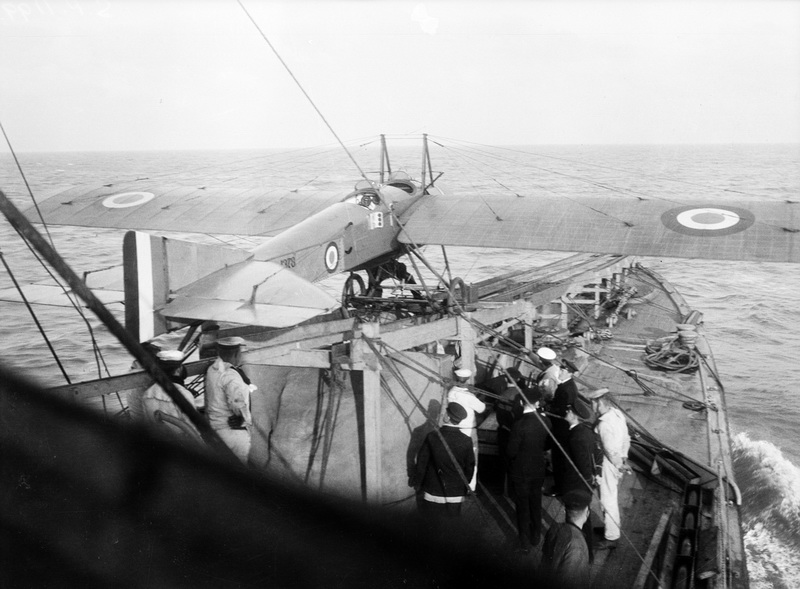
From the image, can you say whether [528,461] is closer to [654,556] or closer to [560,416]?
[560,416]

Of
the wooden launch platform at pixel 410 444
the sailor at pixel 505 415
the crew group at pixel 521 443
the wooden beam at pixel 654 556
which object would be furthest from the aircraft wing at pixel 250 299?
the wooden beam at pixel 654 556

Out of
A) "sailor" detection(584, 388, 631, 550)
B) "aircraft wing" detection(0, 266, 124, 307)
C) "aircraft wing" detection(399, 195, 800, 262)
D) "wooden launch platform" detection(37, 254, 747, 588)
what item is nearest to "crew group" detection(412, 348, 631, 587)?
"sailor" detection(584, 388, 631, 550)

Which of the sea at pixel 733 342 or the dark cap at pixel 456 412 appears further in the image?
the sea at pixel 733 342

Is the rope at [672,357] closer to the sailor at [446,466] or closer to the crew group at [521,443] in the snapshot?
the crew group at [521,443]

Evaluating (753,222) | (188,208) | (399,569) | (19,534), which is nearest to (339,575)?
(399,569)

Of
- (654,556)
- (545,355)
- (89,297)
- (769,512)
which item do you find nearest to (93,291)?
(545,355)

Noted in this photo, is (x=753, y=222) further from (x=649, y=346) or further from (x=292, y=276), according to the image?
(x=292, y=276)

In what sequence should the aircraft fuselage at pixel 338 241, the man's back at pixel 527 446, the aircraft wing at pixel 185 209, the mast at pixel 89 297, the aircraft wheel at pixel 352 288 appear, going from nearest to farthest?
the mast at pixel 89 297 < the man's back at pixel 527 446 < the aircraft fuselage at pixel 338 241 < the aircraft wheel at pixel 352 288 < the aircraft wing at pixel 185 209
